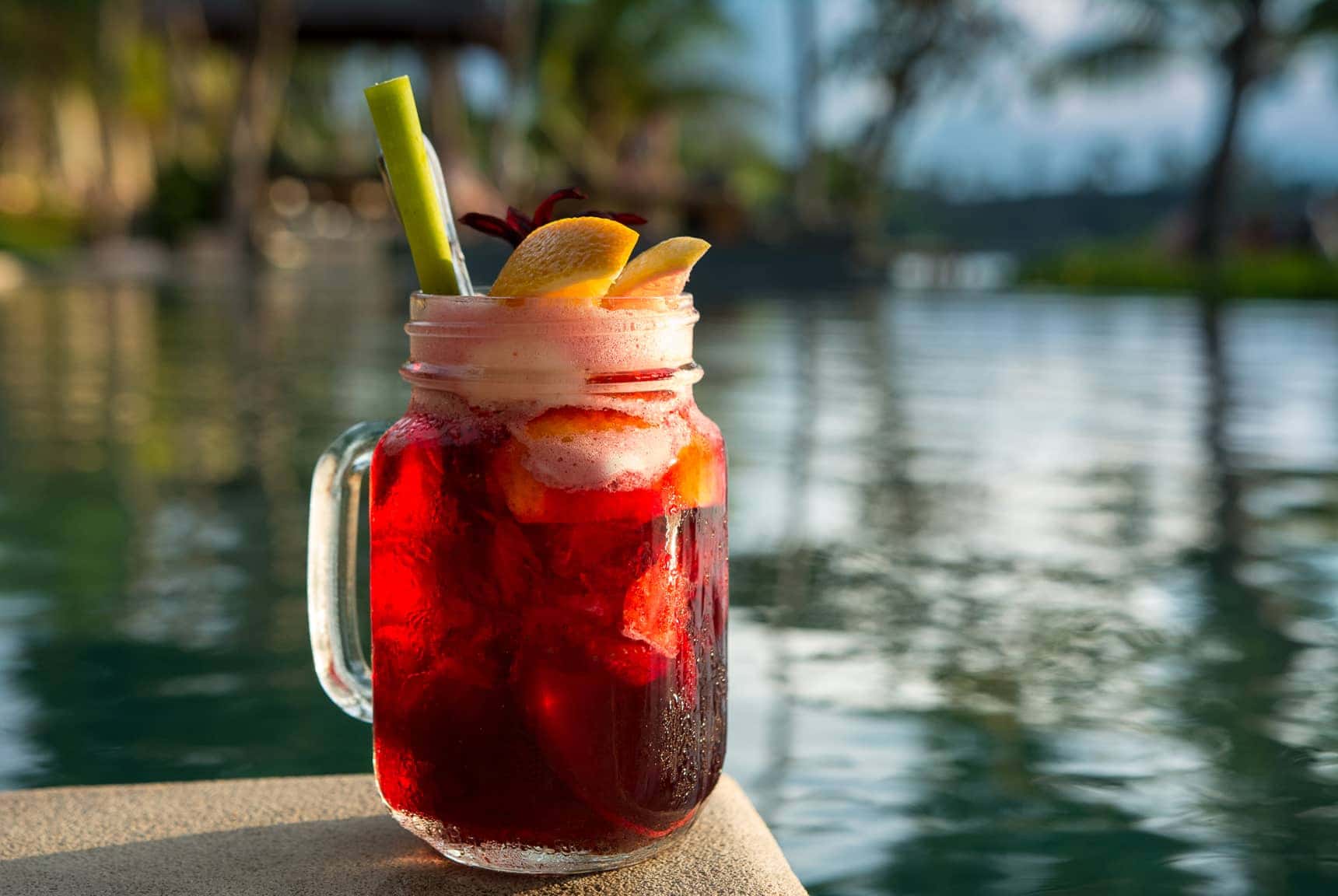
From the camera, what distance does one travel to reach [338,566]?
142cm

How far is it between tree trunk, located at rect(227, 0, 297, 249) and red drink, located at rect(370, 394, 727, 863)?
2091cm

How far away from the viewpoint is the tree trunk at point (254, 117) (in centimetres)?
2108

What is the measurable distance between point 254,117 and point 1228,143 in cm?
1428

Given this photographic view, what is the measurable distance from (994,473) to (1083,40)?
24063 mm

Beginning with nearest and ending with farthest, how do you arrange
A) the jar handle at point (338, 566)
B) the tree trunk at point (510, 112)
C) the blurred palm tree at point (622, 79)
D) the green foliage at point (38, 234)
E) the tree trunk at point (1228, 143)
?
the jar handle at point (338, 566) < the tree trunk at point (510, 112) < the tree trunk at point (1228, 143) < the green foliage at point (38, 234) < the blurred palm tree at point (622, 79)

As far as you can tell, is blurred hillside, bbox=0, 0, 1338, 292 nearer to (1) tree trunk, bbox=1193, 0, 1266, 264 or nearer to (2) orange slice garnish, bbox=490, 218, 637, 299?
(1) tree trunk, bbox=1193, 0, 1266, 264

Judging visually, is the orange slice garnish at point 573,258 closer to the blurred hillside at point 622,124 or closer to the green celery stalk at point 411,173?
the green celery stalk at point 411,173

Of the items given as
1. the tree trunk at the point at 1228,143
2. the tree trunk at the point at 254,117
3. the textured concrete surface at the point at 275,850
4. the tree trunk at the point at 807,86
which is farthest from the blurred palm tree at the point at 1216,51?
the textured concrete surface at the point at 275,850

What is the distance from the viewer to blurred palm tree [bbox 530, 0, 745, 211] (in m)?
32.8

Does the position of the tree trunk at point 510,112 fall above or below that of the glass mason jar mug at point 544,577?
above

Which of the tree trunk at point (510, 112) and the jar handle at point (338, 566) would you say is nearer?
the jar handle at point (338, 566)

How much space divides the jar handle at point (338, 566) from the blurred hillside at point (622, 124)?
10649mm

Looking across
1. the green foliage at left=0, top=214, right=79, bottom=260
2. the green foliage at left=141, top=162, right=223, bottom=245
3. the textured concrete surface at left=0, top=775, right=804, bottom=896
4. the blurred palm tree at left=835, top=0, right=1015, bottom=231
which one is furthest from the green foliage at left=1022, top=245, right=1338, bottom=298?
the textured concrete surface at left=0, top=775, right=804, bottom=896

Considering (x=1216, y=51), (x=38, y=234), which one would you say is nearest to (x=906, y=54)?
(x=1216, y=51)
